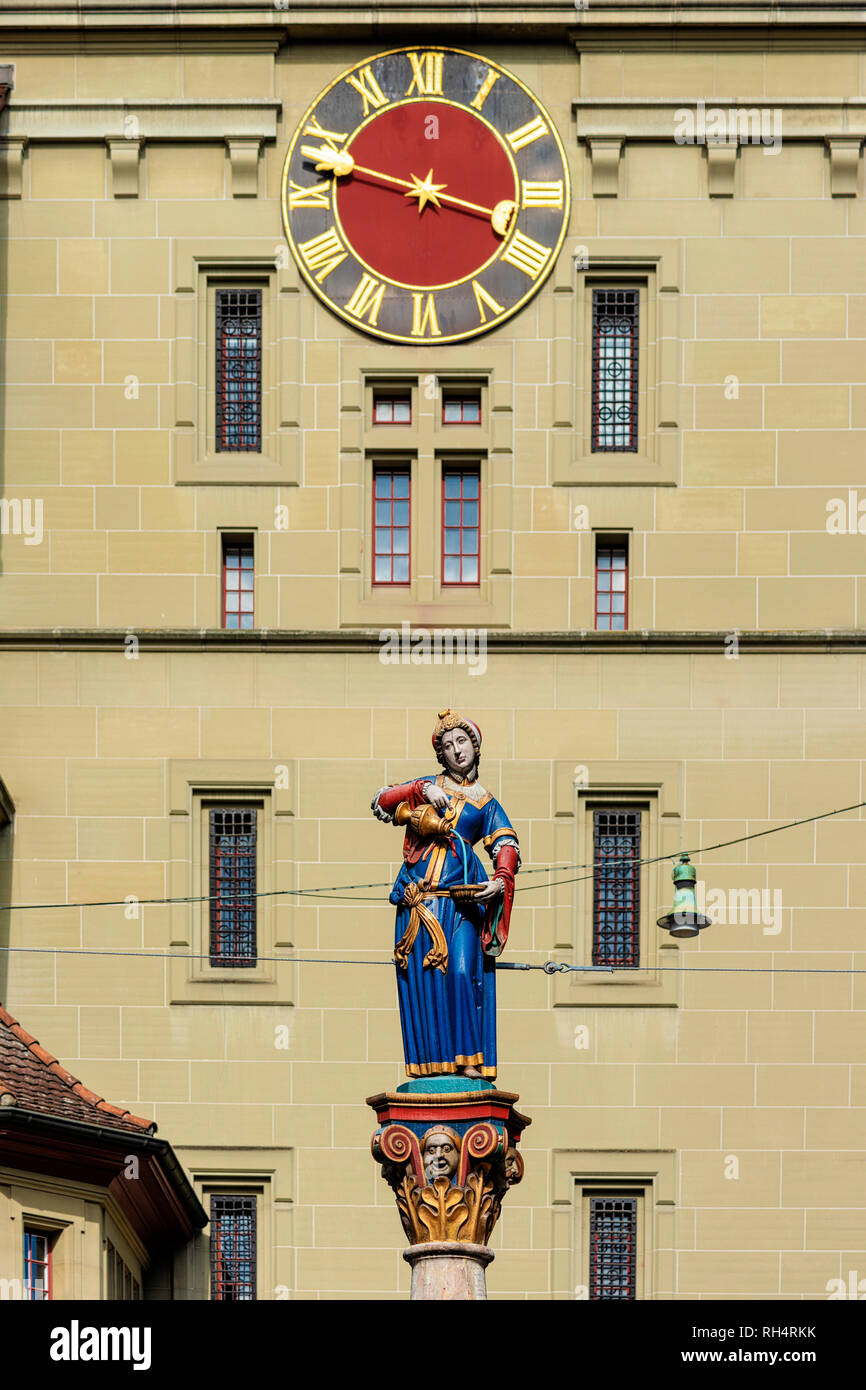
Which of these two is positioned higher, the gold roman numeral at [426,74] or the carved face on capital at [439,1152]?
the gold roman numeral at [426,74]

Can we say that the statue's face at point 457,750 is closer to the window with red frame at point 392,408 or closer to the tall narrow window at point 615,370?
the tall narrow window at point 615,370

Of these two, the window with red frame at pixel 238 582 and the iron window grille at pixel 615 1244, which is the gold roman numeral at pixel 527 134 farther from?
the iron window grille at pixel 615 1244

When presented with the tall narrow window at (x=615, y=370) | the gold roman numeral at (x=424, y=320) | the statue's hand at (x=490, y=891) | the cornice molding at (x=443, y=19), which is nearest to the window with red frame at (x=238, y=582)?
the gold roman numeral at (x=424, y=320)

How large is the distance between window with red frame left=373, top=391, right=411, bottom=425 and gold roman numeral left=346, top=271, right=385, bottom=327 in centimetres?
88

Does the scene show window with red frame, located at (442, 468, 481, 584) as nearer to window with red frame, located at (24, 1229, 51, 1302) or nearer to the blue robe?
window with red frame, located at (24, 1229, 51, 1302)

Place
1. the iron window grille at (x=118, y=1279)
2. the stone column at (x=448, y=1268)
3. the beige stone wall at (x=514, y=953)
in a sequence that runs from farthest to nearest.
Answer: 1. the beige stone wall at (x=514, y=953)
2. the iron window grille at (x=118, y=1279)
3. the stone column at (x=448, y=1268)

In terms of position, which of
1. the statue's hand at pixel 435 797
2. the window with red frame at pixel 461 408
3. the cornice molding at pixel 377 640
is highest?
the window with red frame at pixel 461 408

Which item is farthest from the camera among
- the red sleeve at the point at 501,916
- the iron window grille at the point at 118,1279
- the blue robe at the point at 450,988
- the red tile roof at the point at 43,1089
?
the iron window grille at the point at 118,1279

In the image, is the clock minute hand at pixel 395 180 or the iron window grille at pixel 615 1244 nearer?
the iron window grille at pixel 615 1244

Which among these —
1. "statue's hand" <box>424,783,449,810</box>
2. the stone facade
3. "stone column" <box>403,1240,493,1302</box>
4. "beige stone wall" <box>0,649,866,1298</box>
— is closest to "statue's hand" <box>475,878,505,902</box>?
"statue's hand" <box>424,783,449,810</box>

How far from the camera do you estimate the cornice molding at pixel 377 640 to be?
42.8 metres

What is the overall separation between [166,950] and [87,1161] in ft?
25.0
